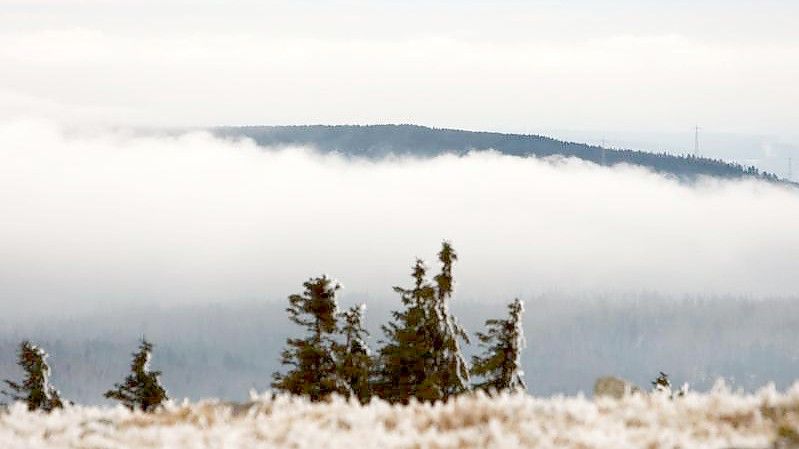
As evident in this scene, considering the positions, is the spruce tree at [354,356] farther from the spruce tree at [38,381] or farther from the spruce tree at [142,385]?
the spruce tree at [38,381]

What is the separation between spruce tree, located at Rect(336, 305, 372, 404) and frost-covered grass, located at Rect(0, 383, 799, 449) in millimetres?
21285

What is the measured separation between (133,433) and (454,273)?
2680 cm

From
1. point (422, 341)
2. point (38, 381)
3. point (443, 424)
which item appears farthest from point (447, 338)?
point (443, 424)

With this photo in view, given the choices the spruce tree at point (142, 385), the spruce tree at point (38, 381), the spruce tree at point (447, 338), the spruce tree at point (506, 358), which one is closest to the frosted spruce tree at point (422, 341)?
the spruce tree at point (447, 338)

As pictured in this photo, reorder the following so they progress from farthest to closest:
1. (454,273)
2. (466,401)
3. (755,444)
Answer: (454,273) → (466,401) → (755,444)

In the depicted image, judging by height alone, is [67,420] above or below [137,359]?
above

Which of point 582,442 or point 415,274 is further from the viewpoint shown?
point 415,274

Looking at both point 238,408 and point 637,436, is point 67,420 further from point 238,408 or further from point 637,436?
point 637,436

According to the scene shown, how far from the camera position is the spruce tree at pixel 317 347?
36906mm

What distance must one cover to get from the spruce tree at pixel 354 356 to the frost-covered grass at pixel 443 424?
21.3 meters

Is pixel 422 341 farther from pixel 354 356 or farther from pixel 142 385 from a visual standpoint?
pixel 142 385

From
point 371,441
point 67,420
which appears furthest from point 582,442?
point 67,420

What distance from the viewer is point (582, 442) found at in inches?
496

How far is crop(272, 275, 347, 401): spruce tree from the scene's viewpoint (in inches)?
1453
